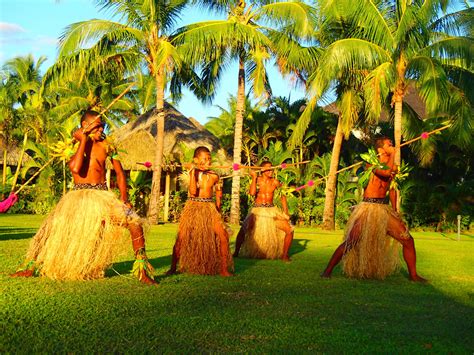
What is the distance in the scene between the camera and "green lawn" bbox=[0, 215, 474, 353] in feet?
12.0

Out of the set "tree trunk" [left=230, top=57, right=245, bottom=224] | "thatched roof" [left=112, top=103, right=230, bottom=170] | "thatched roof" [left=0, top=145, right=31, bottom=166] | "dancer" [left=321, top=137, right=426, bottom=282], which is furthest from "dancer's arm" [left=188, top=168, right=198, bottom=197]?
"thatched roof" [left=0, top=145, right=31, bottom=166]

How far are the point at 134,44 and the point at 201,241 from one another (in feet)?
43.3

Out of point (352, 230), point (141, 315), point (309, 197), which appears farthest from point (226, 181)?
point (141, 315)

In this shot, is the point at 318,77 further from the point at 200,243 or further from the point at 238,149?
the point at 200,243

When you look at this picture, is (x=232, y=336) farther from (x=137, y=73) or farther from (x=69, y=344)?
(x=137, y=73)

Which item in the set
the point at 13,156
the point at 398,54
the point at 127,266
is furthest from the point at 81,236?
the point at 13,156

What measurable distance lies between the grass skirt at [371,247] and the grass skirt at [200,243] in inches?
55.2

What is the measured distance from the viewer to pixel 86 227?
570 centimetres

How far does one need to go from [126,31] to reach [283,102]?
7.39 metres

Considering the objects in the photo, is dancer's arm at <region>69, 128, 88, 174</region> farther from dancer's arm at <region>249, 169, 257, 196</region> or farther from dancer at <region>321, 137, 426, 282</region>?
dancer's arm at <region>249, 169, 257, 196</region>

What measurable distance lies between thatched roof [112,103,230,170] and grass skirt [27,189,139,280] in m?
14.8

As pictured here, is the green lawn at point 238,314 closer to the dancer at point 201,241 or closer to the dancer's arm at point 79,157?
the dancer at point 201,241

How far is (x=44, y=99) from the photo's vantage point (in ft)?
100

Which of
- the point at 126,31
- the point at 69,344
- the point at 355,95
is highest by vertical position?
the point at 126,31
